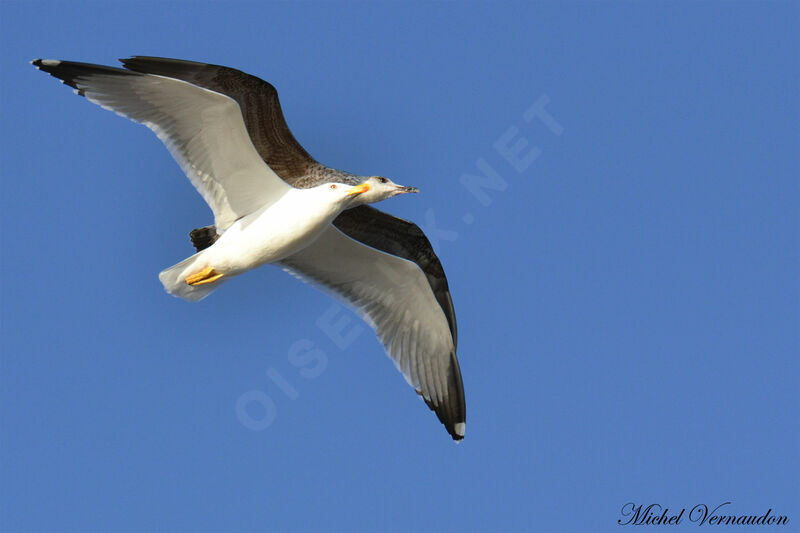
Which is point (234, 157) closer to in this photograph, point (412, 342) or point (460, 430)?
point (412, 342)

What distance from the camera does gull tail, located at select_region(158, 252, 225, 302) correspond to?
9.44 meters

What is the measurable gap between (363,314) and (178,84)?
8.56 ft

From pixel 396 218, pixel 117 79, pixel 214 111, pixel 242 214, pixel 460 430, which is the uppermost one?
pixel 117 79

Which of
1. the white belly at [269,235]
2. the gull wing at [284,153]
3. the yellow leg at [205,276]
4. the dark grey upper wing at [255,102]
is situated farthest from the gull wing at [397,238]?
the yellow leg at [205,276]

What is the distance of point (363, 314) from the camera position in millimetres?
10445

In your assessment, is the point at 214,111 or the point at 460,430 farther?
the point at 460,430

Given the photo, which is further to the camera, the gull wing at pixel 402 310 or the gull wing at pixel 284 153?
the gull wing at pixel 402 310

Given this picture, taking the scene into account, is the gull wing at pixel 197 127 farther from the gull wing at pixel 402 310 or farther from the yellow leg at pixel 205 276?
the gull wing at pixel 402 310

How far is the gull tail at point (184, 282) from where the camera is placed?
9438 mm

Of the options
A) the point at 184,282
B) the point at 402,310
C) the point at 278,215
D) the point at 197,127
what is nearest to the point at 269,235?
the point at 278,215

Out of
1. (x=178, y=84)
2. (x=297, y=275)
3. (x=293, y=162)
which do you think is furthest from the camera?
(x=297, y=275)

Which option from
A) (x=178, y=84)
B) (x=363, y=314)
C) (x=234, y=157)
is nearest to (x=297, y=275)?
(x=363, y=314)

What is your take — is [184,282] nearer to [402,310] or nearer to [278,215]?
[278,215]

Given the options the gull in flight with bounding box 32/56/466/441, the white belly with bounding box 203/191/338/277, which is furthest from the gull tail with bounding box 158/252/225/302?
the white belly with bounding box 203/191/338/277
